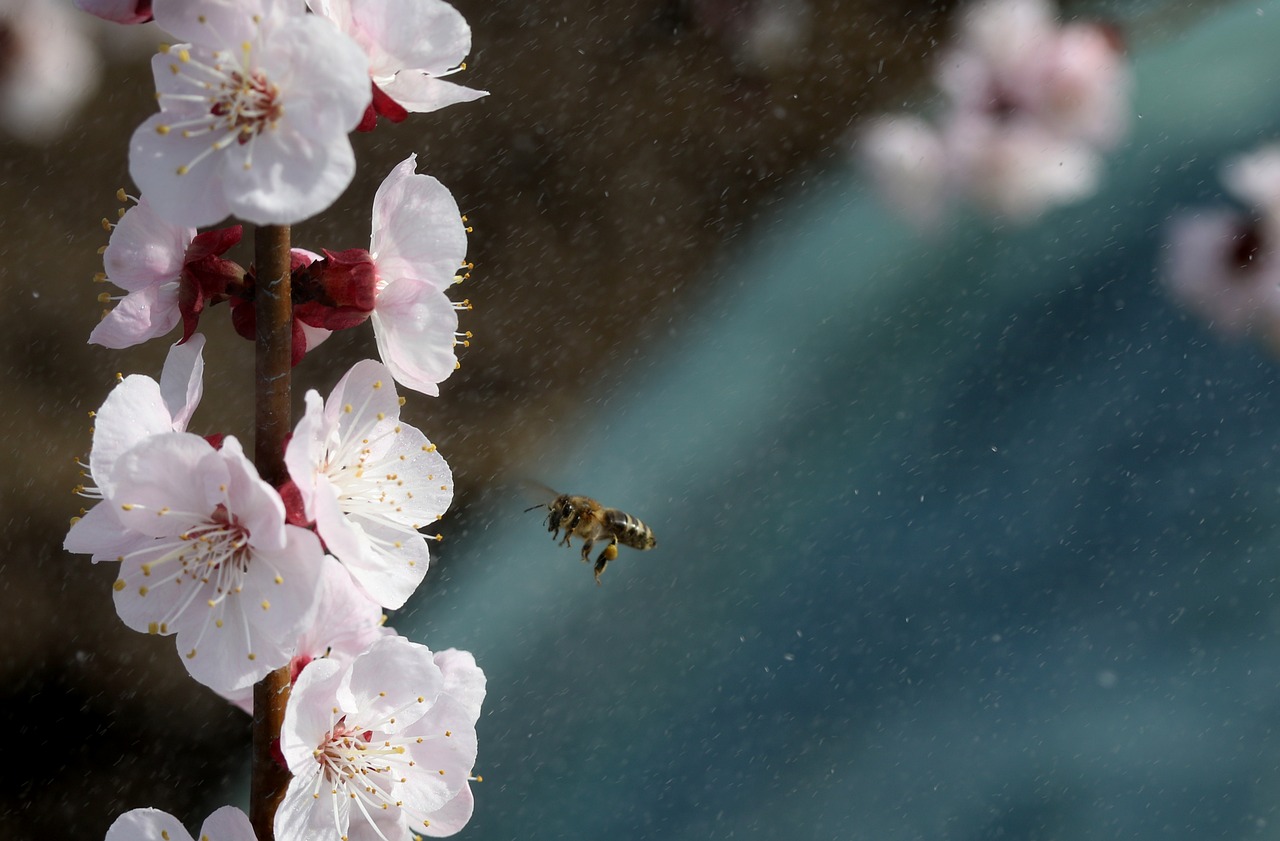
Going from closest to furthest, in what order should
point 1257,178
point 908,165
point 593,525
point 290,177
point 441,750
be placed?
point 290,177 < point 441,750 < point 593,525 < point 1257,178 < point 908,165

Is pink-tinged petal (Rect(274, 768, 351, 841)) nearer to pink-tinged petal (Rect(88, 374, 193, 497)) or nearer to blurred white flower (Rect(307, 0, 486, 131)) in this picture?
pink-tinged petal (Rect(88, 374, 193, 497))

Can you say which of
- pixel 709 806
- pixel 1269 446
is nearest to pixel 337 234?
pixel 709 806

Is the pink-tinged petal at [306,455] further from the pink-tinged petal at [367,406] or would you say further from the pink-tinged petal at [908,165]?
the pink-tinged petal at [908,165]

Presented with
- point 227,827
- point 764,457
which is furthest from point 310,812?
point 764,457

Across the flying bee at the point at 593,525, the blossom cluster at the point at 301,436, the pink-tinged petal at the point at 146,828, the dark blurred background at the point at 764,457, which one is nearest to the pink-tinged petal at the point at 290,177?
the blossom cluster at the point at 301,436

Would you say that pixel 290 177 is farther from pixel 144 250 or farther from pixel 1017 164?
pixel 1017 164

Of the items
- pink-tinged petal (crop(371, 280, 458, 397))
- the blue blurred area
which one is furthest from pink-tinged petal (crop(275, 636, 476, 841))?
the blue blurred area

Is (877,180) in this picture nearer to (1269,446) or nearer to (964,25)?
(964,25)
